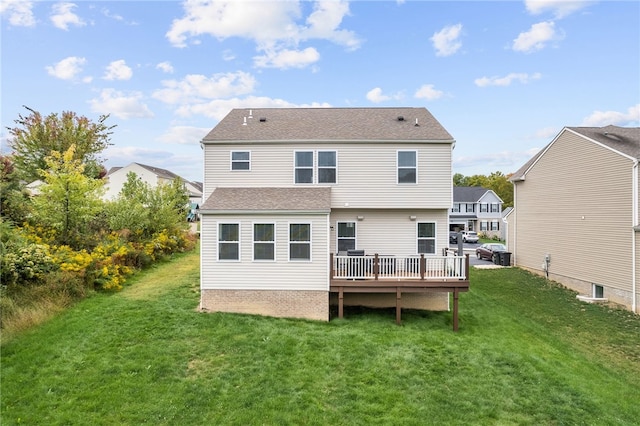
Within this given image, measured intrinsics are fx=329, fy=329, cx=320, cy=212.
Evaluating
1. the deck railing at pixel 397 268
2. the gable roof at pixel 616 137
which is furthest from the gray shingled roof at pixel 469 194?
the deck railing at pixel 397 268

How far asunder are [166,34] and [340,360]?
18367 millimetres

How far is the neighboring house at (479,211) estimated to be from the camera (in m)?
52.2

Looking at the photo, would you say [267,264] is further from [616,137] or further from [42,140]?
[42,140]

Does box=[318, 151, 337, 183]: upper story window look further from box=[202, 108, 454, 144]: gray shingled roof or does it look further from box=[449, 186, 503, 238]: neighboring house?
box=[449, 186, 503, 238]: neighboring house

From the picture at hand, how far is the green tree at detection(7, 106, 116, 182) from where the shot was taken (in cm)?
2484

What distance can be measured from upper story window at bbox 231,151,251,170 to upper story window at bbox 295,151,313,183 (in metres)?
1.88

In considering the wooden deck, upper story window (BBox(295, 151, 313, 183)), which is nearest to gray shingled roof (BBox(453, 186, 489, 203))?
the wooden deck

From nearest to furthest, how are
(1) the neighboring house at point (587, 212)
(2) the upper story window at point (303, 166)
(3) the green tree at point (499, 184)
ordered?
(2) the upper story window at point (303, 166) < (1) the neighboring house at point (587, 212) < (3) the green tree at point (499, 184)

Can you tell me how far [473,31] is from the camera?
61.0 ft

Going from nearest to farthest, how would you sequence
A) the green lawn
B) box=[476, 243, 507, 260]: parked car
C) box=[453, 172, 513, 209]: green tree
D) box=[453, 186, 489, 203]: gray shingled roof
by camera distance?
the green lawn
box=[476, 243, 507, 260]: parked car
box=[453, 186, 489, 203]: gray shingled roof
box=[453, 172, 513, 209]: green tree

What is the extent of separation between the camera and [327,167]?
12.8 metres

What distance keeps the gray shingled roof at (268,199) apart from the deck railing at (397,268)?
2.02 m

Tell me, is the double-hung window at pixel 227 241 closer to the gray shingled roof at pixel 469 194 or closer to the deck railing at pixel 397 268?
the deck railing at pixel 397 268

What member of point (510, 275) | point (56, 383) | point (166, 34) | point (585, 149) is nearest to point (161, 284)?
point (56, 383)
